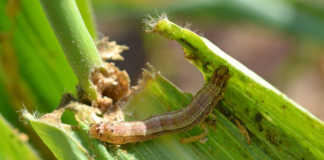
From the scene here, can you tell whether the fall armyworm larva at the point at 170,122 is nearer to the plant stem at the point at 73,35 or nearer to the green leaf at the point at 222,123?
the green leaf at the point at 222,123

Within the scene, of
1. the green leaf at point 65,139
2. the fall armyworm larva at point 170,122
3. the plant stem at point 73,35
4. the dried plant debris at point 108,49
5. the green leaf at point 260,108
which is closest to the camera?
the plant stem at point 73,35

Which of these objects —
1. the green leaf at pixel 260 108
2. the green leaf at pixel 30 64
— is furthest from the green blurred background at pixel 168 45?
the green leaf at pixel 260 108

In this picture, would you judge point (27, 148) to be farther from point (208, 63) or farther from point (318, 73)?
point (318, 73)

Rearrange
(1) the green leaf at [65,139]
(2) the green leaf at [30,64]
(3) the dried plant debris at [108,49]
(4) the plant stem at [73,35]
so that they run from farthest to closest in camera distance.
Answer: (2) the green leaf at [30,64] < (3) the dried plant debris at [108,49] < (1) the green leaf at [65,139] < (4) the plant stem at [73,35]

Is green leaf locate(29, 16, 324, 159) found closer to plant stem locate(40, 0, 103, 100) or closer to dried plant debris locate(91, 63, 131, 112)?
dried plant debris locate(91, 63, 131, 112)

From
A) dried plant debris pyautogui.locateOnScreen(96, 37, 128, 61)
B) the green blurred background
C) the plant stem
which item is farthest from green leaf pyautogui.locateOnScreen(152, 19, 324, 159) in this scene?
the plant stem

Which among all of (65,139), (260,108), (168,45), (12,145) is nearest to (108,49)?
(65,139)
